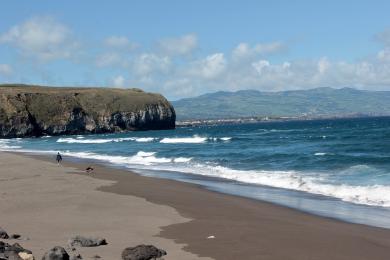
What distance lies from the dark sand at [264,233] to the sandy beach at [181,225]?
0.02 meters

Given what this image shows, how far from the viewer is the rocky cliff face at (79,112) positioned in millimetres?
135250

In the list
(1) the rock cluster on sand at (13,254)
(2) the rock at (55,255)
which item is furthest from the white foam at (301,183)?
(1) the rock cluster on sand at (13,254)

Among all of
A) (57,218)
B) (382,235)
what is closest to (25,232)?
(57,218)

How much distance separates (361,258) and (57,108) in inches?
5567

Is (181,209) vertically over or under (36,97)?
under

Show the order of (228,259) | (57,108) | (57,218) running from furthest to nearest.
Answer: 1. (57,108)
2. (57,218)
3. (228,259)

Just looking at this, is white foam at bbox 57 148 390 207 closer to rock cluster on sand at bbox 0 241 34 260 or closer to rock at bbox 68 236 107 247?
rock at bbox 68 236 107 247

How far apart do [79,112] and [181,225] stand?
5453 inches

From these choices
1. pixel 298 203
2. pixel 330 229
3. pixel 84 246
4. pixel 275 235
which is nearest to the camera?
pixel 84 246

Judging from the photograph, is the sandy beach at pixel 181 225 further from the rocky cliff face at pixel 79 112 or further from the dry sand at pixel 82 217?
the rocky cliff face at pixel 79 112

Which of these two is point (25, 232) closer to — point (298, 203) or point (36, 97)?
point (298, 203)

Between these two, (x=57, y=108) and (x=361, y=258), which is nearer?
(x=361, y=258)

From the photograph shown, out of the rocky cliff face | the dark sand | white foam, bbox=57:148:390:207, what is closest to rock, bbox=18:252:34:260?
the dark sand

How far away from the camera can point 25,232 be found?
1271 centimetres
